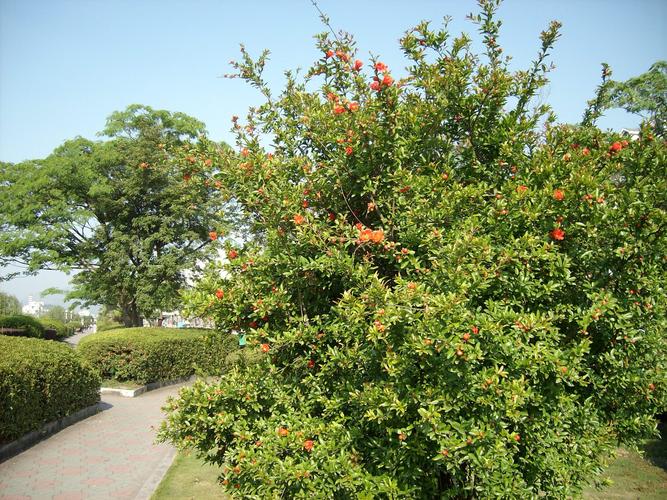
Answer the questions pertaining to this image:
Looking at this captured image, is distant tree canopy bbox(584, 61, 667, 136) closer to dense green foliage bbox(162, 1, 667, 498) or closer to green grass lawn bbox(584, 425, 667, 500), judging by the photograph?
green grass lawn bbox(584, 425, 667, 500)

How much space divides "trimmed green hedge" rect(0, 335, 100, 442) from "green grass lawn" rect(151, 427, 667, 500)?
2705 mm

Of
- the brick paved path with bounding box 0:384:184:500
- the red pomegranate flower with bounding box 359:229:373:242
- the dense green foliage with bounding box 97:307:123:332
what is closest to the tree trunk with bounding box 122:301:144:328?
the dense green foliage with bounding box 97:307:123:332

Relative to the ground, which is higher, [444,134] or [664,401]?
[444,134]

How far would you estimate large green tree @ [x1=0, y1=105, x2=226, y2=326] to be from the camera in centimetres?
2586

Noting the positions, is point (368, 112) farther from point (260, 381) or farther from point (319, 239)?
point (260, 381)

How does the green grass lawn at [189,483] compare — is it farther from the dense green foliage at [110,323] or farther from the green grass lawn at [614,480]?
the dense green foliage at [110,323]

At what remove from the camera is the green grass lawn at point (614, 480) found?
650 cm

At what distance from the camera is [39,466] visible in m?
7.65

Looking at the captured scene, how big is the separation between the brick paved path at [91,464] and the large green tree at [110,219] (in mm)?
15960

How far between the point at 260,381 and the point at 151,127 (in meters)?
27.5

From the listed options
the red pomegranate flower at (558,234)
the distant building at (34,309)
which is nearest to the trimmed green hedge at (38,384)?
the red pomegranate flower at (558,234)

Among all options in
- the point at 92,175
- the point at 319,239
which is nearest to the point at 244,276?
the point at 319,239

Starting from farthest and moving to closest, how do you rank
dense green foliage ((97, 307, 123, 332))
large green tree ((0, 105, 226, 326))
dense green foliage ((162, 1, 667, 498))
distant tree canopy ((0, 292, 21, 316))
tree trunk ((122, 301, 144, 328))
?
1. distant tree canopy ((0, 292, 21, 316))
2. dense green foliage ((97, 307, 123, 332))
3. tree trunk ((122, 301, 144, 328))
4. large green tree ((0, 105, 226, 326))
5. dense green foliage ((162, 1, 667, 498))

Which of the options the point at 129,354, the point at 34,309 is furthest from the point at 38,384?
the point at 34,309
